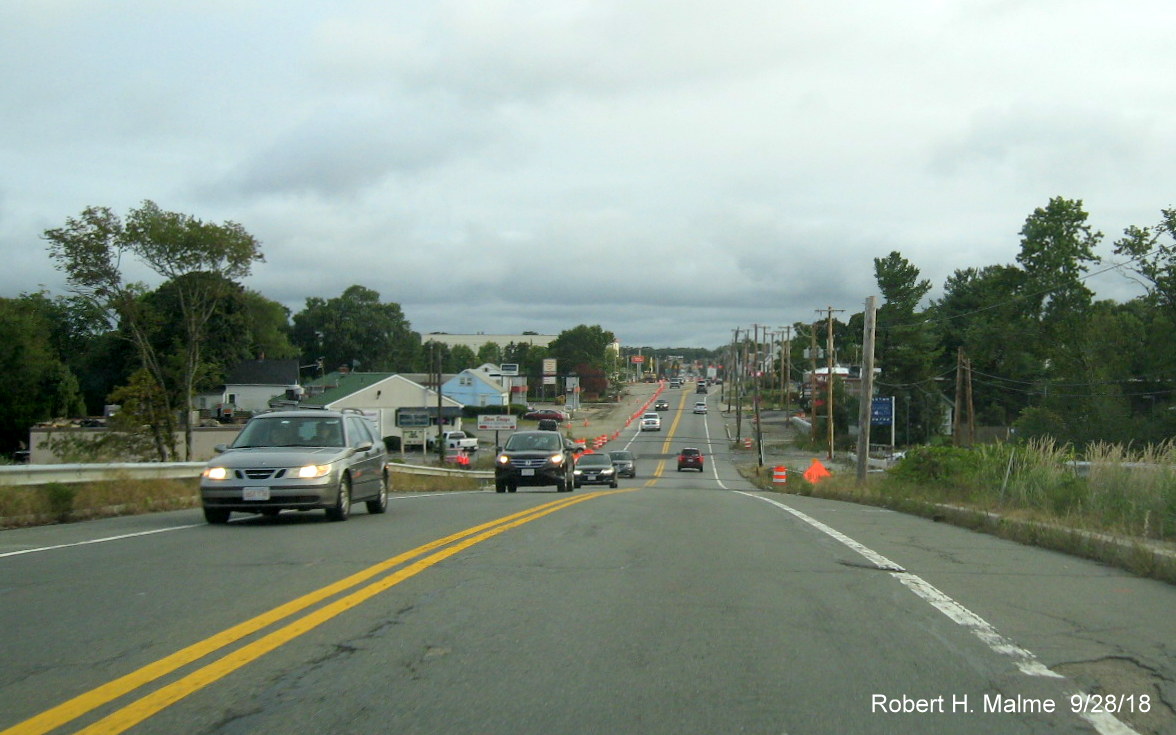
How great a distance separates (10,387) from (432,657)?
204ft

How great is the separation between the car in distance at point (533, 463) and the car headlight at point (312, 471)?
12.2 m

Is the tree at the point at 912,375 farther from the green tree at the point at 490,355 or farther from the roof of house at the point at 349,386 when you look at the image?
the green tree at the point at 490,355

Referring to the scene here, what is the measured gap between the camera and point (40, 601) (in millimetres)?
8000

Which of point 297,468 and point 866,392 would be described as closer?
point 297,468

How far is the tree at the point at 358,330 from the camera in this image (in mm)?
130375

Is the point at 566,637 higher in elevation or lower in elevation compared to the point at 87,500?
higher

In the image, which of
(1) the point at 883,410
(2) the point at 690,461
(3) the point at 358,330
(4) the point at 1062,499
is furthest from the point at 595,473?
(3) the point at 358,330

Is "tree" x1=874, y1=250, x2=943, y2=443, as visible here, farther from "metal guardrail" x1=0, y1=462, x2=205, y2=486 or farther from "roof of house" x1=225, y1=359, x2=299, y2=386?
"metal guardrail" x1=0, y1=462, x2=205, y2=486

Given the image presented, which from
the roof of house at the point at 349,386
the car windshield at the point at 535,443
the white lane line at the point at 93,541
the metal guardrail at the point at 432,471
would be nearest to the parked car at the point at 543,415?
the roof of house at the point at 349,386

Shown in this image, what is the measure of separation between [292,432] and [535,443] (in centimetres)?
1206

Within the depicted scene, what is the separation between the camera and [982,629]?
292 inches

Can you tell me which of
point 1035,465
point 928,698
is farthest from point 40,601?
point 1035,465

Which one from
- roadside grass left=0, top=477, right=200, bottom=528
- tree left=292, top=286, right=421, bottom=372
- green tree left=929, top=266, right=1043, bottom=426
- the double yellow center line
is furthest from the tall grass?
tree left=292, top=286, right=421, bottom=372

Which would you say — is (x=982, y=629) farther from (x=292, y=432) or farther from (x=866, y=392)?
(x=866, y=392)
